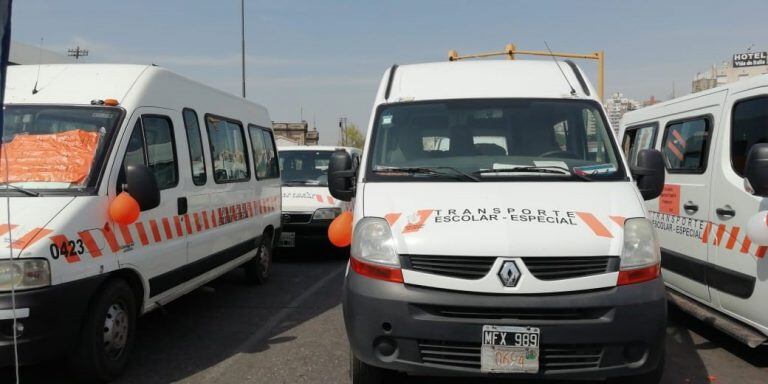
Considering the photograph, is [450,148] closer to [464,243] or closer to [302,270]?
[464,243]

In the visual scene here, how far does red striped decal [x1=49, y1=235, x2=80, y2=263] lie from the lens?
3.77m

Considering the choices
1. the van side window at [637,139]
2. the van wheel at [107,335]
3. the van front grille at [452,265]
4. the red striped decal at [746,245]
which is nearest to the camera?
the van front grille at [452,265]

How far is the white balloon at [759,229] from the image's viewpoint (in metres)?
4.10

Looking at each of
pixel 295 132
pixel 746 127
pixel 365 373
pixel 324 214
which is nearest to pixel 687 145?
pixel 746 127

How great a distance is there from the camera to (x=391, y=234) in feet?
11.5

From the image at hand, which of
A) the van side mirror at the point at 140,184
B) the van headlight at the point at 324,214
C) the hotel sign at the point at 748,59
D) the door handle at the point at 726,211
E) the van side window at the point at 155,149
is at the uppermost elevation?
the hotel sign at the point at 748,59

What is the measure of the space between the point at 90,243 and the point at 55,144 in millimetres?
858

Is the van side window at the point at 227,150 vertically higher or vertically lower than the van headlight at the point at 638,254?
higher

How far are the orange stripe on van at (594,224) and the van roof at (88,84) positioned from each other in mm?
3433

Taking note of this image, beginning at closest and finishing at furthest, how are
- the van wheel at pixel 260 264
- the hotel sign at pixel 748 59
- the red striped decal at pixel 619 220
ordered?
the red striped decal at pixel 619 220, the van wheel at pixel 260 264, the hotel sign at pixel 748 59

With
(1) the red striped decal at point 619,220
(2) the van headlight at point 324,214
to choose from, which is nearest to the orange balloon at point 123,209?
(1) the red striped decal at point 619,220

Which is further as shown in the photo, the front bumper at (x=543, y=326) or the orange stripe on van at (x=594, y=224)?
the orange stripe on van at (x=594, y=224)

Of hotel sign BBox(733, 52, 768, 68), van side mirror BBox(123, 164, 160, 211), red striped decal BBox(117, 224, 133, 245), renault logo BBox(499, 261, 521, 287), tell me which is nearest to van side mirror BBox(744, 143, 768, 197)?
renault logo BBox(499, 261, 521, 287)

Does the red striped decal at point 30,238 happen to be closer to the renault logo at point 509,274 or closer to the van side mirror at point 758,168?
the renault logo at point 509,274
